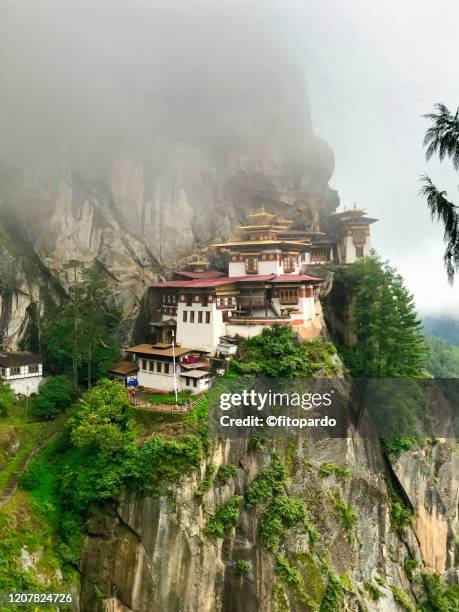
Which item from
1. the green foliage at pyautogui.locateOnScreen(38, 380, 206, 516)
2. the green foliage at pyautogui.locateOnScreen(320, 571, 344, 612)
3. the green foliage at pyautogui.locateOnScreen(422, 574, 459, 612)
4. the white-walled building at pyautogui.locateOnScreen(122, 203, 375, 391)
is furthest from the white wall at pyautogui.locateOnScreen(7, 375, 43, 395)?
the green foliage at pyautogui.locateOnScreen(422, 574, 459, 612)

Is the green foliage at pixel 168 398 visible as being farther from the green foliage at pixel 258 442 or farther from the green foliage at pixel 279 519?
the green foliage at pixel 279 519

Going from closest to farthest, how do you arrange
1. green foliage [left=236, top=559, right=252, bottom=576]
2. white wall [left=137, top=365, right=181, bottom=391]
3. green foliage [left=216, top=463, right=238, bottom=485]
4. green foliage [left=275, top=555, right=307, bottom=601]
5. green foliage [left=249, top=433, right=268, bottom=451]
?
green foliage [left=236, top=559, right=252, bottom=576], green foliage [left=275, top=555, right=307, bottom=601], green foliage [left=216, top=463, right=238, bottom=485], green foliage [left=249, top=433, right=268, bottom=451], white wall [left=137, top=365, right=181, bottom=391]

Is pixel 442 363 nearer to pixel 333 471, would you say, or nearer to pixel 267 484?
pixel 333 471

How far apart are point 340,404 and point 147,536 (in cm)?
1578

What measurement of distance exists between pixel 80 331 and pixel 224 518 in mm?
17471

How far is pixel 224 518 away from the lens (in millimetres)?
27219

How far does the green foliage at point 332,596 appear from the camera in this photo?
28.0 meters

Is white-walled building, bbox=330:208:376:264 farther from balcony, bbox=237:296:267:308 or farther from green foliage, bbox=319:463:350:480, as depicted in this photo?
green foliage, bbox=319:463:350:480

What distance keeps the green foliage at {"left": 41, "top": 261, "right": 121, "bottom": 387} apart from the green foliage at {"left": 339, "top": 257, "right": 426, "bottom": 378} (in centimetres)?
2097

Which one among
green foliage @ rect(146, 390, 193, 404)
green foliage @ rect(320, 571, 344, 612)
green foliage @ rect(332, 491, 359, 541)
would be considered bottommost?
green foliage @ rect(320, 571, 344, 612)

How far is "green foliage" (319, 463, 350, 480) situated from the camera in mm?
31792

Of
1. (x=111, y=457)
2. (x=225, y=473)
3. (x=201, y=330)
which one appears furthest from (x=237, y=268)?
(x=111, y=457)

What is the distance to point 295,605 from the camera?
2694 cm

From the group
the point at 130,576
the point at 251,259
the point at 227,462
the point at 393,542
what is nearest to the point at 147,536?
the point at 130,576
